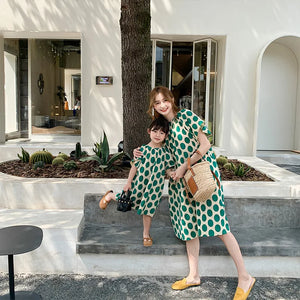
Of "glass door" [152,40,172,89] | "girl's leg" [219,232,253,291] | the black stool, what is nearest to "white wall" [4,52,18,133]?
"glass door" [152,40,172,89]

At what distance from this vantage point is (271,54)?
8898 mm

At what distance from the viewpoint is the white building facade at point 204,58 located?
26.0 ft

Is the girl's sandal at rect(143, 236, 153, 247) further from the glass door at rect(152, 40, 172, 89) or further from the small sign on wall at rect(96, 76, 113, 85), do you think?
the glass door at rect(152, 40, 172, 89)

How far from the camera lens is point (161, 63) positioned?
8.87 meters

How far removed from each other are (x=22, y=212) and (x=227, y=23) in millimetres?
6635

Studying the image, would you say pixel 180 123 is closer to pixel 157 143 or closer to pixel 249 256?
pixel 157 143

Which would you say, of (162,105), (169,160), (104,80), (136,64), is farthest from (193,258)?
(104,80)

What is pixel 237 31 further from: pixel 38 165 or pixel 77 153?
pixel 38 165

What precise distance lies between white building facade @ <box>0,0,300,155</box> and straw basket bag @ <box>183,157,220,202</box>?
232 inches

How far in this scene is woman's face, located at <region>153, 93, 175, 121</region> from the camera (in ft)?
8.79

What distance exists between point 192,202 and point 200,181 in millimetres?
346

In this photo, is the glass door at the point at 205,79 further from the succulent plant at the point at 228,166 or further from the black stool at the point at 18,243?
the black stool at the point at 18,243

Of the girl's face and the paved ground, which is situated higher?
the girl's face

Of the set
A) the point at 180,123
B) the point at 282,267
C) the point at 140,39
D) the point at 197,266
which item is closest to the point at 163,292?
the point at 197,266
